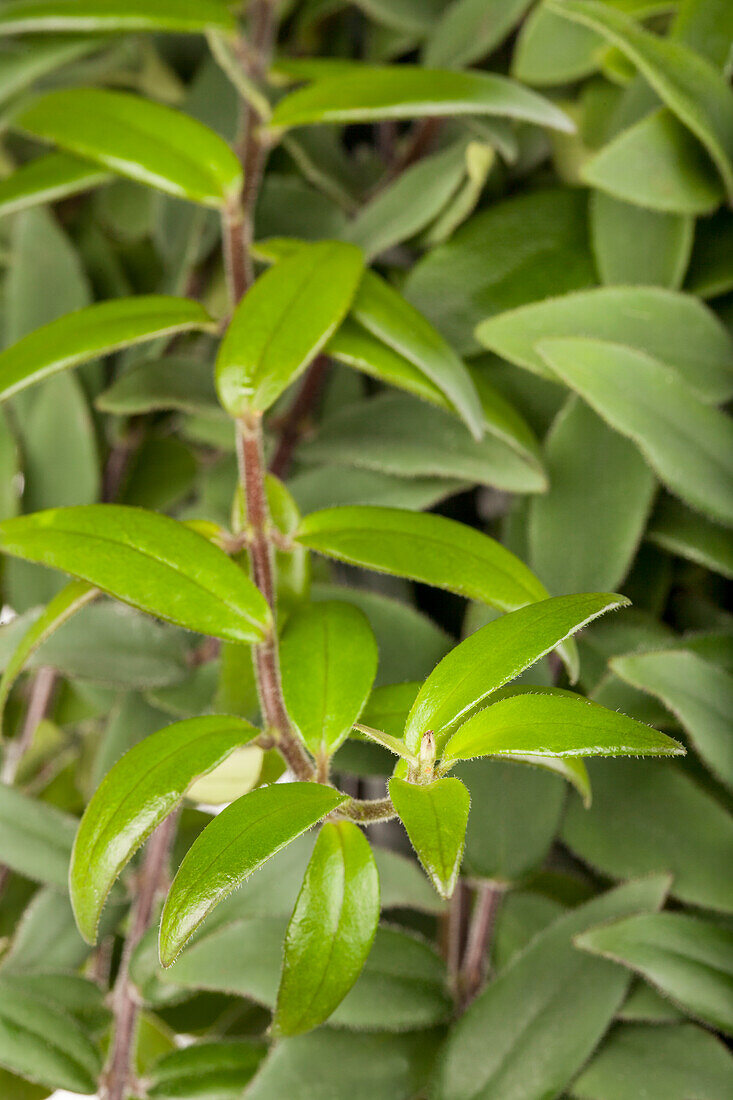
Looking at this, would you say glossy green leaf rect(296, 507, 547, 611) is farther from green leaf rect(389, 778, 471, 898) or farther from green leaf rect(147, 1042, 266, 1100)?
green leaf rect(147, 1042, 266, 1100)

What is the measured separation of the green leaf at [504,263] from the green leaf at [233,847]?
0.21 meters

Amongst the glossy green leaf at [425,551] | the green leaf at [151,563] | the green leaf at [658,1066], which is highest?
the green leaf at [151,563]

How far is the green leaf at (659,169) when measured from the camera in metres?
0.36

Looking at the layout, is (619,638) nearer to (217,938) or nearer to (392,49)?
(217,938)

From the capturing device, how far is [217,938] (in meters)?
0.33

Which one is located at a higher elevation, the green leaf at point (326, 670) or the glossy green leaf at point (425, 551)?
the glossy green leaf at point (425, 551)

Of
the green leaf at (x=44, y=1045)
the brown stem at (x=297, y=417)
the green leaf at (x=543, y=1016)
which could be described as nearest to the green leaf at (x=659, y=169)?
the brown stem at (x=297, y=417)

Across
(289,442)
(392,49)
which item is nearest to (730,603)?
(289,442)

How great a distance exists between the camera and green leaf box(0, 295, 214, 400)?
0.31m

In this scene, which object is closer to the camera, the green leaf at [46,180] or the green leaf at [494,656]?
the green leaf at [494,656]

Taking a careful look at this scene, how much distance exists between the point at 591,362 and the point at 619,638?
97 millimetres

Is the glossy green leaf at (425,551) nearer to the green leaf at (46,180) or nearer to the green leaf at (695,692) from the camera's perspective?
the green leaf at (695,692)

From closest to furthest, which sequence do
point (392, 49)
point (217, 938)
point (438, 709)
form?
point (438, 709) → point (217, 938) → point (392, 49)

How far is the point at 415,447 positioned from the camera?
0.37 meters
